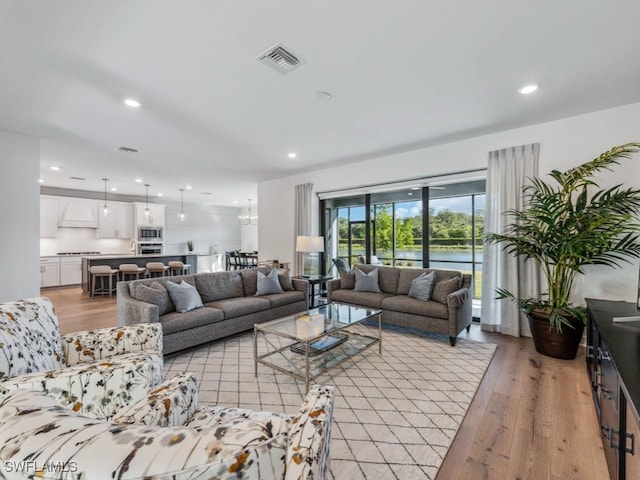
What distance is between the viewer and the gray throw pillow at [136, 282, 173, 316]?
10.6 ft

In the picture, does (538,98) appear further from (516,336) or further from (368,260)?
(368,260)

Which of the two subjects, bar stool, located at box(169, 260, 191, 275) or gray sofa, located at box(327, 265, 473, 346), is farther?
bar stool, located at box(169, 260, 191, 275)

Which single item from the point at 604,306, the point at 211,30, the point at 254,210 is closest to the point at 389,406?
the point at 604,306

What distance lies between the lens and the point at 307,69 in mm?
2562

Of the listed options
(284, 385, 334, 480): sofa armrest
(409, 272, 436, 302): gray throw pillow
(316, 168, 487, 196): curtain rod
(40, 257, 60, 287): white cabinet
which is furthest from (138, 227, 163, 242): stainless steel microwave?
(284, 385, 334, 480): sofa armrest

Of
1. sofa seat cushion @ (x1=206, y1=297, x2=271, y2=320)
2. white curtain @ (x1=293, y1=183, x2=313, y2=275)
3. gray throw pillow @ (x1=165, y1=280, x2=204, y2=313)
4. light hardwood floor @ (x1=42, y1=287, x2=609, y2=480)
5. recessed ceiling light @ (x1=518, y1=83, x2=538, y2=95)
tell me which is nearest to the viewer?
light hardwood floor @ (x1=42, y1=287, x2=609, y2=480)

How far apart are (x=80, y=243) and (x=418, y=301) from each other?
9.76m

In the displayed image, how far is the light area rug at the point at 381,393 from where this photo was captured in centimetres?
177

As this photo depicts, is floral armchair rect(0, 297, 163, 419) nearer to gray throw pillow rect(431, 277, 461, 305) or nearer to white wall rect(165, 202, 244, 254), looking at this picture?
gray throw pillow rect(431, 277, 461, 305)

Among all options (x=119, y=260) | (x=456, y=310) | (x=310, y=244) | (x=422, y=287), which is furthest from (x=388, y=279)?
(x=119, y=260)

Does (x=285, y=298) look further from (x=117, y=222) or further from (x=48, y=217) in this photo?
(x=48, y=217)

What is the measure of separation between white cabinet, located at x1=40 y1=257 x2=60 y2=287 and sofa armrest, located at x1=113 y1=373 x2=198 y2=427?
9.00 metres

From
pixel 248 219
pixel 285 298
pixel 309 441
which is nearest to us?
pixel 309 441

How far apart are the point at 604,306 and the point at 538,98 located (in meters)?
2.12
